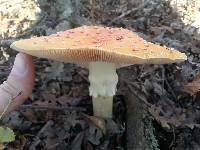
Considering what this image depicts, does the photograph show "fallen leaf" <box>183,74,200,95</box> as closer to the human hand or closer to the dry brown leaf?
the dry brown leaf

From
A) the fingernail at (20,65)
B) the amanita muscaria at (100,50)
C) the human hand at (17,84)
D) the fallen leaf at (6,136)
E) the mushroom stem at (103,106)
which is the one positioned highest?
the amanita muscaria at (100,50)

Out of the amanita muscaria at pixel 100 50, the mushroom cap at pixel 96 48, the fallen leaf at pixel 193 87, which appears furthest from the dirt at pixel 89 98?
the mushroom cap at pixel 96 48

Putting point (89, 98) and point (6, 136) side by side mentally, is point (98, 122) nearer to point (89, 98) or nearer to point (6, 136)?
point (89, 98)

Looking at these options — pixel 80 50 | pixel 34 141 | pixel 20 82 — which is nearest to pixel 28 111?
pixel 34 141

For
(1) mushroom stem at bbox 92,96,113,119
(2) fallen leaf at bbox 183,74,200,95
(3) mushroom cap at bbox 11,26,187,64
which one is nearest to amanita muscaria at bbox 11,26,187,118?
(3) mushroom cap at bbox 11,26,187,64

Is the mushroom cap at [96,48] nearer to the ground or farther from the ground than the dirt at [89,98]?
farther from the ground

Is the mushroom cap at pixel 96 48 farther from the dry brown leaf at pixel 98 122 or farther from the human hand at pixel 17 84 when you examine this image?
the dry brown leaf at pixel 98 122
